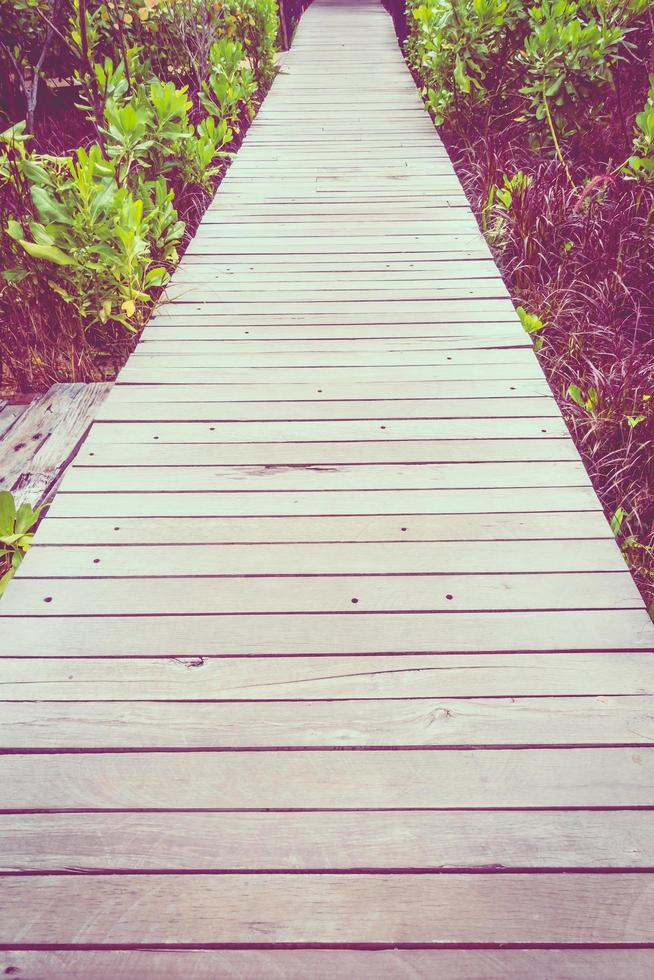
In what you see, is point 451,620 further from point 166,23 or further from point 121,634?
point 166,23

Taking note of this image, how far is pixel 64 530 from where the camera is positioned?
6.05 ft

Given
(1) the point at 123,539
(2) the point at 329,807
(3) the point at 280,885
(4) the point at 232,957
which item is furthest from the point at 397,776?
(1) the point at 123,539

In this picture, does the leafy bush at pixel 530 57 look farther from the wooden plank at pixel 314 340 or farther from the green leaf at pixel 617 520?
the green leaf at pixel 617 520

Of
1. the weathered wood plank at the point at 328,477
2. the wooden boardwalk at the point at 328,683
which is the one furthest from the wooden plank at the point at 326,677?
the weathered wood plank at the point at 328,477

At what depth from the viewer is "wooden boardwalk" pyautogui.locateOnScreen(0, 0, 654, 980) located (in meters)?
1.10

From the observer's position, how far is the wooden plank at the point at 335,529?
70.7 inches

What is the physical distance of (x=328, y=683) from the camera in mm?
1441

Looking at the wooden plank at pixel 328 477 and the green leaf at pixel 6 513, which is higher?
the green leaf at pixel 6 513

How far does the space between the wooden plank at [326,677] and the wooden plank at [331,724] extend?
0.02 m

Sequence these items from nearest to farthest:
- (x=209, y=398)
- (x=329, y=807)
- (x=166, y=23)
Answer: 1. (x=329, y=807)
2. (x=209, y=398)
3. (x=166, y=23)

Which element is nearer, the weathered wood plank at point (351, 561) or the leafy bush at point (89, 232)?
the weathered wood plank at point (351, 561)

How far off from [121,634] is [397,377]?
51.6 inches

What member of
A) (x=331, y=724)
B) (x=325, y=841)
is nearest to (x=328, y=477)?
(x=331, y=724)

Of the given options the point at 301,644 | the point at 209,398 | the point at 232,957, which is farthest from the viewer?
the point at 209,398
